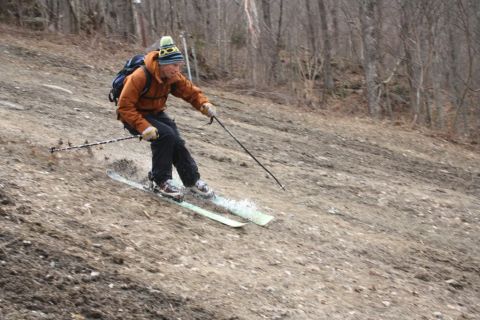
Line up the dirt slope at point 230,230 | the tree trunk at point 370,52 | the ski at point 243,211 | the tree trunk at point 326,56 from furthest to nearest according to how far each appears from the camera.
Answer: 1. the tree trunk at point 326,56
2. the tree trunk at point 370,52
3. the ski at point 243,211
4. the dirt slope at point 230,230

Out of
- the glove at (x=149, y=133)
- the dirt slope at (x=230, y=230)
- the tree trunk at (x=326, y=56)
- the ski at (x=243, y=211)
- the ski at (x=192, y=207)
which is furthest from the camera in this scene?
the tree trunk at (x=326, y=56)

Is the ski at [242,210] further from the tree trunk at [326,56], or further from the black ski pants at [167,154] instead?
the tree trunk at [326,56]

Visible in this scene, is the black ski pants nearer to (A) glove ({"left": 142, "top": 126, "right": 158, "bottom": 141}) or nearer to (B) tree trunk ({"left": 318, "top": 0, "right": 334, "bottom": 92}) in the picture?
(A) glove ({"left": 142, "top": 126, "right": 158, "bottom": 141})

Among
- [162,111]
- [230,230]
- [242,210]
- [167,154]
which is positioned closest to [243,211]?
[242,210]

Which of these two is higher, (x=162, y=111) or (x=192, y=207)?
(x=162, y=111)

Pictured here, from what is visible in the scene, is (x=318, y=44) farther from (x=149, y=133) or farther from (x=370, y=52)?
(x=149, y=133)

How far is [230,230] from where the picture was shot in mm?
6113

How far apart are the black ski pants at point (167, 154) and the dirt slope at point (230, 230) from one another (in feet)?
1.26

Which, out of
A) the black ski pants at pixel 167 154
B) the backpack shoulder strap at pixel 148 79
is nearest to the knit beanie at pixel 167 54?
the backpack shoulder strap at pixel 148 79

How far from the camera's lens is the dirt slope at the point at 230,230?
4.41 metres

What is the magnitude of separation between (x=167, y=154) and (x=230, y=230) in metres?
1.07

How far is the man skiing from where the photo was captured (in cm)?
601

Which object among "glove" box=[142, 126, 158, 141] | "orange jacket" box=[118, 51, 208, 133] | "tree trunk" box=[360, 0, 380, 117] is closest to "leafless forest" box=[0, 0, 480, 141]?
"tree trunk" box=[360, 0, 380, 117]

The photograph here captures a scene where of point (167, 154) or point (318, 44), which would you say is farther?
point (318, 44)
